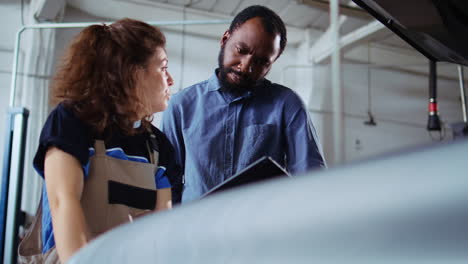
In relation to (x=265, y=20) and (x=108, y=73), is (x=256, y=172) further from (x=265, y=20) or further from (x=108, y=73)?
(x=265, y=20)

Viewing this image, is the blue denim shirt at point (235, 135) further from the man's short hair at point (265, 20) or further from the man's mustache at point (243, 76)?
the man's short hair at point (265, 20)

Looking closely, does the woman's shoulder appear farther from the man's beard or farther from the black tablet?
the man's beard

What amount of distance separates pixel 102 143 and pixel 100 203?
9 cm

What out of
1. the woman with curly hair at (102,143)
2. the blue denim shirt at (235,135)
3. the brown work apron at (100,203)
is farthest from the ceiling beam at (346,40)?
the brown work apron at (100,203)

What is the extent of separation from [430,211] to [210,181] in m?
0.98

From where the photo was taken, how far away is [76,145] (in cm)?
69

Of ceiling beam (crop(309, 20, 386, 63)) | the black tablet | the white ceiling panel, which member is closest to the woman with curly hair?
the black tablet

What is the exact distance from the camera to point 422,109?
5.15 m

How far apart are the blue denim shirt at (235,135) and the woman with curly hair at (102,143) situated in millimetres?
109

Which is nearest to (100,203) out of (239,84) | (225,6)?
(239,84)

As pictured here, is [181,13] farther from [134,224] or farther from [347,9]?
[134,224]

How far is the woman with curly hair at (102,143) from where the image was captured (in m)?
0.66

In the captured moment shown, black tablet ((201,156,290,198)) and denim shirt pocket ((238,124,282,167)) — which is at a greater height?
denim shirt pocket ((238,124,282,167))

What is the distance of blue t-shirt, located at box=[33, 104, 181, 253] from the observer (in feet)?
2.24
